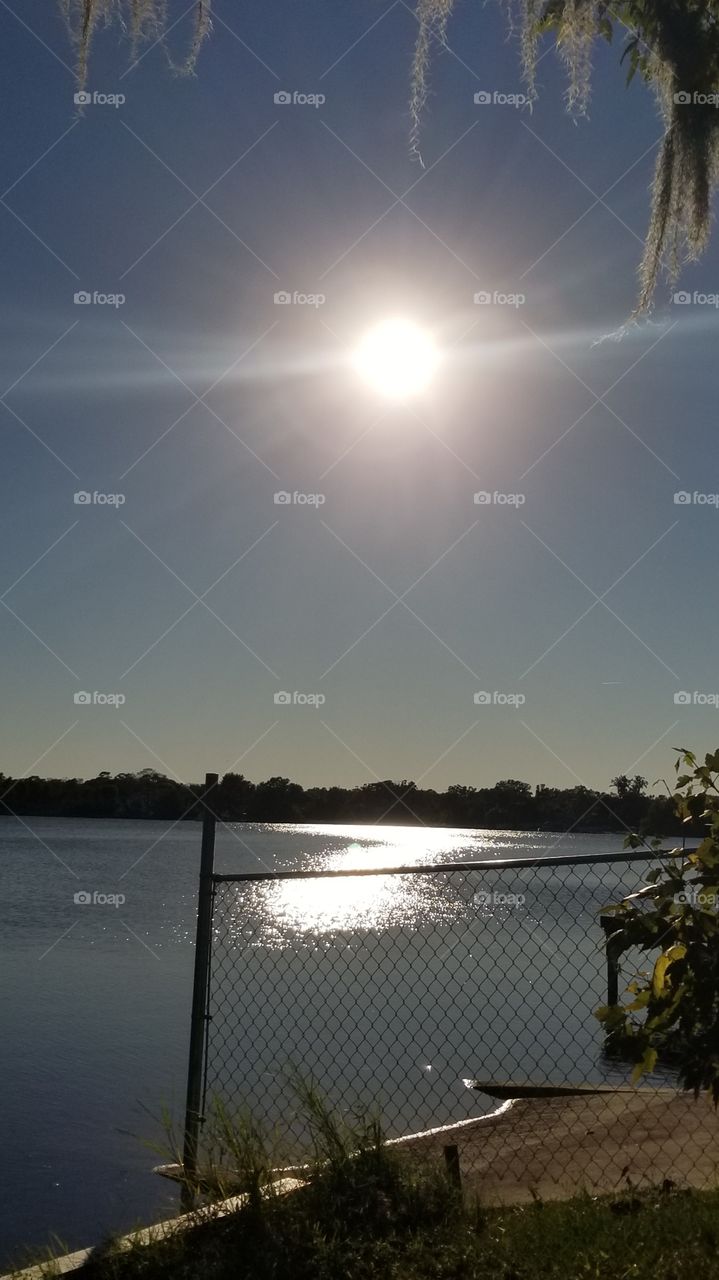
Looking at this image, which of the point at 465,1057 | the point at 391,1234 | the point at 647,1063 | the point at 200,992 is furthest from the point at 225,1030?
the point at 647,1063

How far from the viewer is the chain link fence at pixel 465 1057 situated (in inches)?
301

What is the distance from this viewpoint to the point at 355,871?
6.20 meters

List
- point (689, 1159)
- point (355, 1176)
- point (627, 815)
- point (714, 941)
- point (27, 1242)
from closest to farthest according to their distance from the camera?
point (714, 941)
point (355, 1176)
point (689, 1159)
point (27, 1242)
point (627, 815)

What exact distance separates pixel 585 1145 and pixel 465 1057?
10507 millimetres

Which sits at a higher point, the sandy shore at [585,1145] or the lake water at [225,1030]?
the sandy shore at [585,1145]

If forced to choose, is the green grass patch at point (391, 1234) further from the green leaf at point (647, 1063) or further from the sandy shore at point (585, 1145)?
the green leaf at point (647, 1063)

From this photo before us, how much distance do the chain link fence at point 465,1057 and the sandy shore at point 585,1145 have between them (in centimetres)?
3

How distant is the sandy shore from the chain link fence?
0.09ft

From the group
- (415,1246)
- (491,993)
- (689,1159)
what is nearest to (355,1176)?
(415,1246)

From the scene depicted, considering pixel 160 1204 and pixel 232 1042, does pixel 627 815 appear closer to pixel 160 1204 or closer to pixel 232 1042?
pixel 232 1042

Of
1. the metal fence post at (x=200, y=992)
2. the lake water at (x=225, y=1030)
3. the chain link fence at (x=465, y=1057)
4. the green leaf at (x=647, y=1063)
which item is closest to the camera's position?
the green leaf at (x=647, y=1063)

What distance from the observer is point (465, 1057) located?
1895cm

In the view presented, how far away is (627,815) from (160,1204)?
95773 millimetres

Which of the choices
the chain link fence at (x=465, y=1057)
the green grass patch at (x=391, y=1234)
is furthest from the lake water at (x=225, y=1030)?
the green grass patch at (x=391, y=1234)
